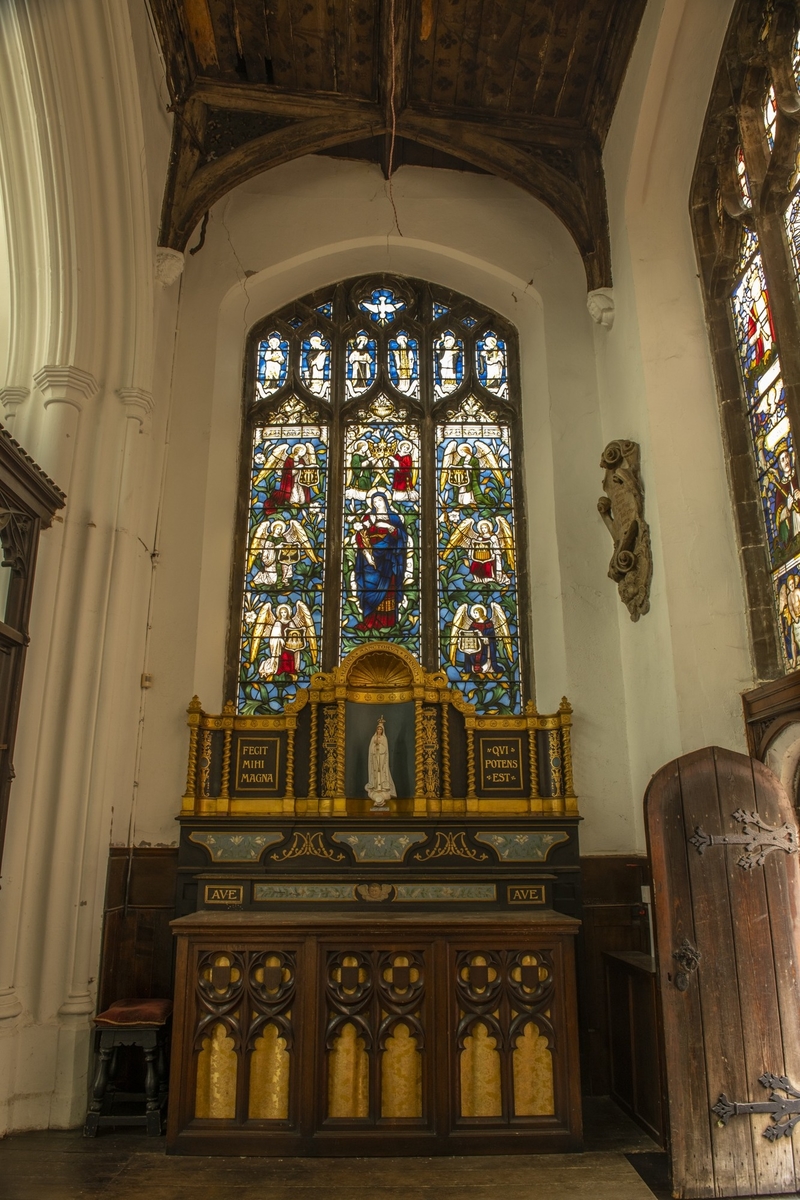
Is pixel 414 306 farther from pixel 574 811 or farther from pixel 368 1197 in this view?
pixel 368 1197

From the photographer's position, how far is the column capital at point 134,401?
603cm

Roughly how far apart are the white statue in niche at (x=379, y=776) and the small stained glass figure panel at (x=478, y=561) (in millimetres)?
934

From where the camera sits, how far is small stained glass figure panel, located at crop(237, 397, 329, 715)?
6719 millimetres

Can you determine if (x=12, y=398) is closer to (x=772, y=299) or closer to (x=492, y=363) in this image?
(x=492, y=363)

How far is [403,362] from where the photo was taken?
7.78m

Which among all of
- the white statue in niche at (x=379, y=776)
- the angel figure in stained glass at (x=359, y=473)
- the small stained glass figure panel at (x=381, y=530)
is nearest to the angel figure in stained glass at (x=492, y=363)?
the small stained glass figure panel at (x=381, y=530)

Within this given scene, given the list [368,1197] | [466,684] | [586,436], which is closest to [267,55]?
[586,436]

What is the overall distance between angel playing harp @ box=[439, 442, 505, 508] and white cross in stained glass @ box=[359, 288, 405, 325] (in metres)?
1.39

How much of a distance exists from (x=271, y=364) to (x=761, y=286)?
4026 millimetres

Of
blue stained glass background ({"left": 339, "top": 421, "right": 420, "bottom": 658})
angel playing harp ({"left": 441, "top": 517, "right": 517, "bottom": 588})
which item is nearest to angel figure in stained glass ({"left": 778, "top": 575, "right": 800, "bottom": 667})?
angel playing harp ({"left": 441, "top": 517, "right": 517, "bottom": 588})

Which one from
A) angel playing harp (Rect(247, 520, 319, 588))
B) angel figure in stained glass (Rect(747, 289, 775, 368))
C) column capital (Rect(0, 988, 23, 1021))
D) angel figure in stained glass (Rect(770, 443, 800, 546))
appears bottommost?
column capital (Rect(0, 988, 23, 1021))

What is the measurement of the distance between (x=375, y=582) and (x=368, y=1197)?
4.23 m

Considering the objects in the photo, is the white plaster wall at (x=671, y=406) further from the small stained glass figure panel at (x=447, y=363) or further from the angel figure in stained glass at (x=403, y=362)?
the angel figure in stained glass at (x=403, y=362)

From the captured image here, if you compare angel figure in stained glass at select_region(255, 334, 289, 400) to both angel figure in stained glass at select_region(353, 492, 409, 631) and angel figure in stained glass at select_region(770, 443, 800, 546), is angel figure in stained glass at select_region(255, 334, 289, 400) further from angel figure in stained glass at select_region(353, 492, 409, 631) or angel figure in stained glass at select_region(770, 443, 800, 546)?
angel figure in stained glass at select_region(770, 443, 800, 546)
